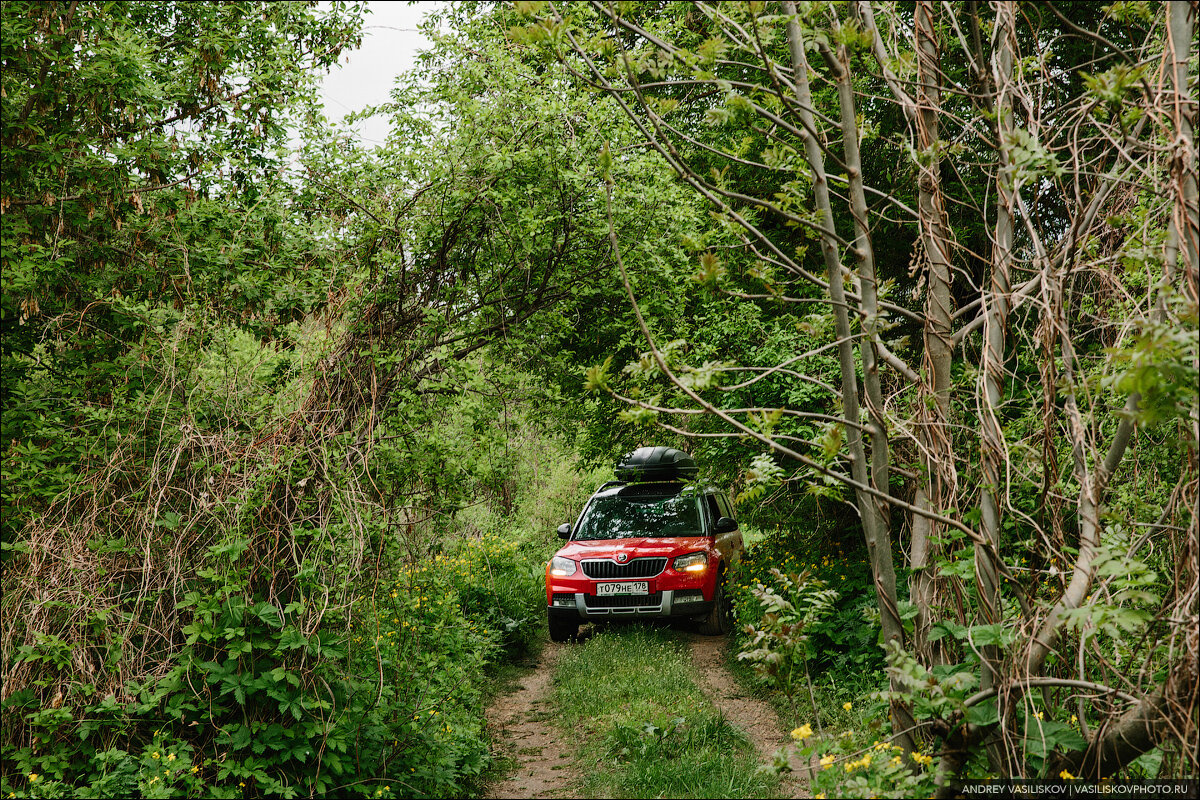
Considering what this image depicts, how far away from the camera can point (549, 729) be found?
690 cm

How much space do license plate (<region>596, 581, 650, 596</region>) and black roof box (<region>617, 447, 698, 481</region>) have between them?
196 centimetres

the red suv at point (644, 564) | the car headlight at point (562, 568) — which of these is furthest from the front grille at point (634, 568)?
the car headlight at point (562, 568)

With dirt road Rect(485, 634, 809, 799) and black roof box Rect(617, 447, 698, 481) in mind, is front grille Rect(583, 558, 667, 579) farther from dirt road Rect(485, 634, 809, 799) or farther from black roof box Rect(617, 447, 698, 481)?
black roof box Rect(617, 447, 698, 481)

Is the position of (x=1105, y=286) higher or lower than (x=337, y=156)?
lower

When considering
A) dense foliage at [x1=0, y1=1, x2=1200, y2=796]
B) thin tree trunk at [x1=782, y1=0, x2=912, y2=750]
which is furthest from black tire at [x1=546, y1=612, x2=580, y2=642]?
thin tree trunk at [x1=782, y1=0, x2=912, y2=750]

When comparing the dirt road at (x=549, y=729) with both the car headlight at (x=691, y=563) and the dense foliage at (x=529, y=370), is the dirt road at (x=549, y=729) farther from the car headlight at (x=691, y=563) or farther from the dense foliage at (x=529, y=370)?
the car headlight at (x=691, y=563)

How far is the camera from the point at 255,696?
488 cm

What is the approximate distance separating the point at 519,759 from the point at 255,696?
7.22 ft

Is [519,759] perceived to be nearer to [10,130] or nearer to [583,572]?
[583,572]

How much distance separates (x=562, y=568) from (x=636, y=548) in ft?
3.00

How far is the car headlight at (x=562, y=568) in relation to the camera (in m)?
9.43

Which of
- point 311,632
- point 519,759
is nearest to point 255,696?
point 311,632

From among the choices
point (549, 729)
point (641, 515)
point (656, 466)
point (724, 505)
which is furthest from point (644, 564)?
point (724, 505)

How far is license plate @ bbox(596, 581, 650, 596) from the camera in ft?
30.1
